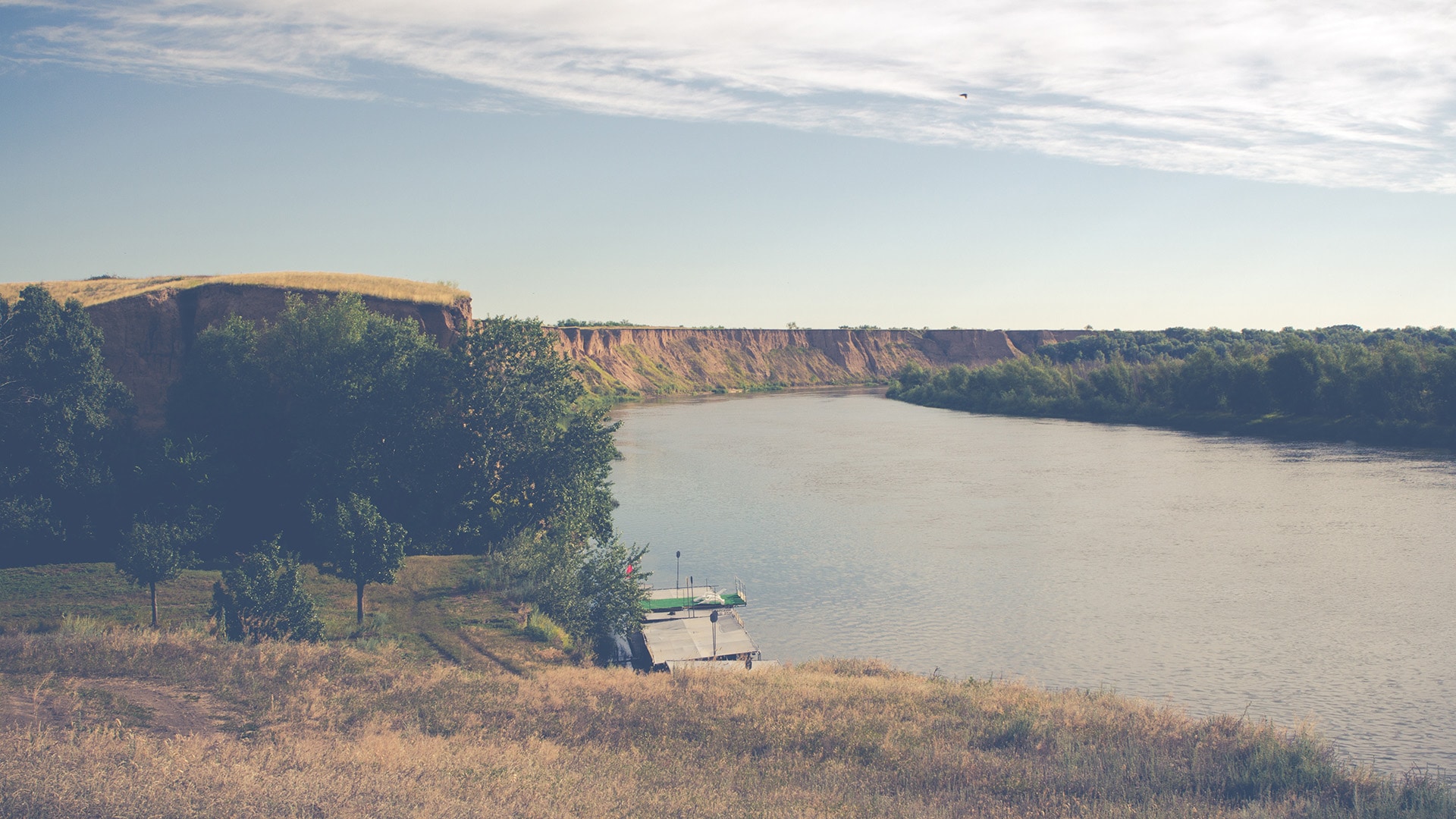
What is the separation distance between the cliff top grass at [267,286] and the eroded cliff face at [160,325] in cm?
42

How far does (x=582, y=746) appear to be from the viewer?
50.7 ft

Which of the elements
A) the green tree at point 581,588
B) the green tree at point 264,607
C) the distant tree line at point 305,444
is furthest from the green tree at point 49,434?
the green tree at point 581,588

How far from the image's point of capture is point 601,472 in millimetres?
32500

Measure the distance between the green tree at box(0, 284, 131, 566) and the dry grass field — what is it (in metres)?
8.94

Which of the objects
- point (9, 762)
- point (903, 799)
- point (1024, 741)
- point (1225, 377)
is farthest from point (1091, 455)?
point (9, 762)

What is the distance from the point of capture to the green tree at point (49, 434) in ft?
93.7

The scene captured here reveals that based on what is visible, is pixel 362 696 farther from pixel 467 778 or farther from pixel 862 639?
pixel 862 639

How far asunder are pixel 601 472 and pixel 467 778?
20.1 meters

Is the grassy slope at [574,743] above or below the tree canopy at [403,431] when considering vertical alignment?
below

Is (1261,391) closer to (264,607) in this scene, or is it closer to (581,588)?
(581,588)

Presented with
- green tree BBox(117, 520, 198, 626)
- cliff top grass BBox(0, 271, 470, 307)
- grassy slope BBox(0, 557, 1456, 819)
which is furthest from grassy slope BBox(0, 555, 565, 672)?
cliff top grass BBox(0, 271, 470, 307)

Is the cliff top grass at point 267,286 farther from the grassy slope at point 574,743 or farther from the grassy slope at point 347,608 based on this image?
the grassy slope at point 574,743

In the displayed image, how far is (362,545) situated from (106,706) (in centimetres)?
997

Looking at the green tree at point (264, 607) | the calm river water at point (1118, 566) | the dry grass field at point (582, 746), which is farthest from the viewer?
the calm river water at point (1118, 566)
